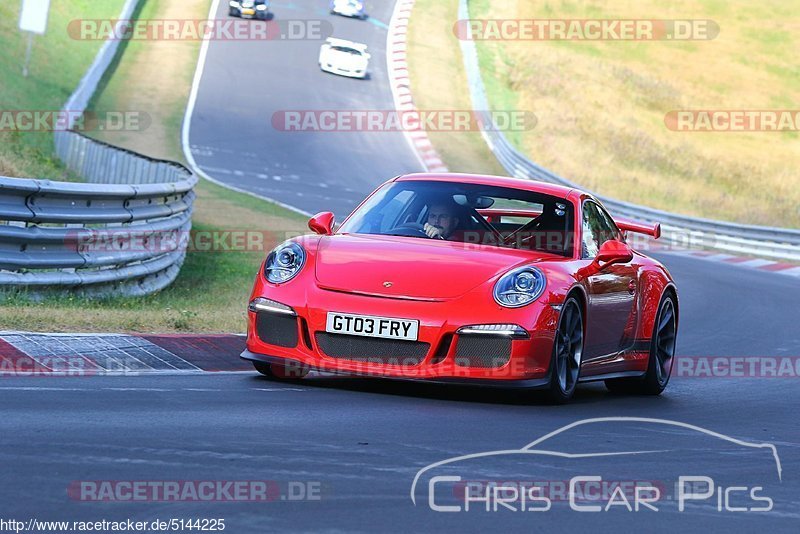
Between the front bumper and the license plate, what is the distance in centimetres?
3

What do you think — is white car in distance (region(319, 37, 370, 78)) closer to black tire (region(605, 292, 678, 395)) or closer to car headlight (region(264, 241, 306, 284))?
black tire (region(605, 292, 678, 395))

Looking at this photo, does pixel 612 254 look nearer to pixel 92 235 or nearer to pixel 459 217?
pixel 459 217

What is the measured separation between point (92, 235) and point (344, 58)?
34.3 metres

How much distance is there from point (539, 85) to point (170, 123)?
1761 cm

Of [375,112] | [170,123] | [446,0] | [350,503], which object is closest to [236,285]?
[350,503]

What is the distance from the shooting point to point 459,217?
918 cm

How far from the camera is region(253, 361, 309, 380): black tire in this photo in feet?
28.5

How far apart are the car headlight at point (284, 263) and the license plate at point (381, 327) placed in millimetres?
559

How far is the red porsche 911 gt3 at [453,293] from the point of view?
26.4ft

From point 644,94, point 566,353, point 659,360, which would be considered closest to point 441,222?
point 566,353

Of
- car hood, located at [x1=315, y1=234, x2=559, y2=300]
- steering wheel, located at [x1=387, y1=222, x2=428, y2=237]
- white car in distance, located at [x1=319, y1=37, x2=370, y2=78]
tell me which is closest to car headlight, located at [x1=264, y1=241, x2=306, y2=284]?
car hood, located at [x1=315, y1=234, x2=559, y2=300]

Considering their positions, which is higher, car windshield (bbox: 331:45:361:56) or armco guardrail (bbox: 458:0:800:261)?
car windshield (bbox: 331:45:361:56)

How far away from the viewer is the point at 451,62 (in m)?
50.7

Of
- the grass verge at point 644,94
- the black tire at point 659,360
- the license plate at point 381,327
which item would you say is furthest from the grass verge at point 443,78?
the license plate at point 381,327
